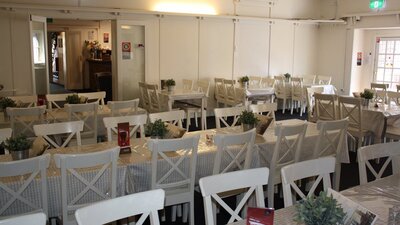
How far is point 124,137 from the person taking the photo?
363 centimetres

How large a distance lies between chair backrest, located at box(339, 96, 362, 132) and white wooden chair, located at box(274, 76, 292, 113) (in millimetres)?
3729

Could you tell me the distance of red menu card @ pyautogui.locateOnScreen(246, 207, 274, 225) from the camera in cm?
172

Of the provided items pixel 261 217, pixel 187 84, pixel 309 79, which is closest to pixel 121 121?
pixel 261 217

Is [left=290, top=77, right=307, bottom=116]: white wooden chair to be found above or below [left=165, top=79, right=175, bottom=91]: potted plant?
below

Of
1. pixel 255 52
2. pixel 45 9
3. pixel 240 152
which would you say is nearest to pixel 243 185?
pixel 240 152

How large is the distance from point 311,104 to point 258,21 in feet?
11.1

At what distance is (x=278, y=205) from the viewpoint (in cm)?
444

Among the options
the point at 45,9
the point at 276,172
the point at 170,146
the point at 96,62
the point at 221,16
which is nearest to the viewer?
the point at 170,146

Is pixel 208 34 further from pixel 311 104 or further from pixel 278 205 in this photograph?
pixel 278 205

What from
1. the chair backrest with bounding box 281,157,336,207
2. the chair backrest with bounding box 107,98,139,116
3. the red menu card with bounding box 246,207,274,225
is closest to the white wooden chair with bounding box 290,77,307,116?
the chair backrest with bounding box 107,98,139,116

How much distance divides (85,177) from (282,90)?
792cm

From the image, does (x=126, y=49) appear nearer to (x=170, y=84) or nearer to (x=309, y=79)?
(x=170, y=84)

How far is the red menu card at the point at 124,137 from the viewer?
360 centimetres

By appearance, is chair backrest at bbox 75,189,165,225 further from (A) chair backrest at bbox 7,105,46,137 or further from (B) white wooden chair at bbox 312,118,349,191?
(A) chair backrest at bbox 7,105,46,137
